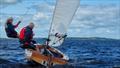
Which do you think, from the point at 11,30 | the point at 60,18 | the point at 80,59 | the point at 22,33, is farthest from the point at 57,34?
the point at 80,59

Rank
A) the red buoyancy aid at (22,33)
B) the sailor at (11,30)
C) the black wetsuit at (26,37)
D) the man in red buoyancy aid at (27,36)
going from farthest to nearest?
the sailor at (11,30) → the red buoyancy aid at (22,33) → the black wetsuit at (26,37) → the man in red buoyancy aid at (27,36)

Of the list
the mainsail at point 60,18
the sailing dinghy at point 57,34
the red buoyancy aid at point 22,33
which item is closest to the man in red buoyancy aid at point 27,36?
the red buoyancy aid at point 22,33

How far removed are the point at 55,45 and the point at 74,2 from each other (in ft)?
12.6

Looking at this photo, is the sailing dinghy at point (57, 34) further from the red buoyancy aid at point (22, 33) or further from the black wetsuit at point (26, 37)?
the red buoyancy aid at point (22, 33)

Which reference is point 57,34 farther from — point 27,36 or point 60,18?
point 27,36

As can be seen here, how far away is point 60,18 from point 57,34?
4.29 feet

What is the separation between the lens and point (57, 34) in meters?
42.9

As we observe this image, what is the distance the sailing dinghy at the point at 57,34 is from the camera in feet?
139

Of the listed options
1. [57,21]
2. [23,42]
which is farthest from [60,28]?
[23,42]

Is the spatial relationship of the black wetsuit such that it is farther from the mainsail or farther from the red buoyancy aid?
the mainsail

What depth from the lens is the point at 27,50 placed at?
43.2m

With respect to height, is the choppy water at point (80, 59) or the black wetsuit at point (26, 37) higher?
the black wetsuit at point (26, 37)

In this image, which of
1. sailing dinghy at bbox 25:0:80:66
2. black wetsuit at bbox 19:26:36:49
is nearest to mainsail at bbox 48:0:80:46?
sailing dinghy at bbox 25:0:80:66

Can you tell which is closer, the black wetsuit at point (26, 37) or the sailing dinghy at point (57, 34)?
the black wetsuit at point (26, 37)
